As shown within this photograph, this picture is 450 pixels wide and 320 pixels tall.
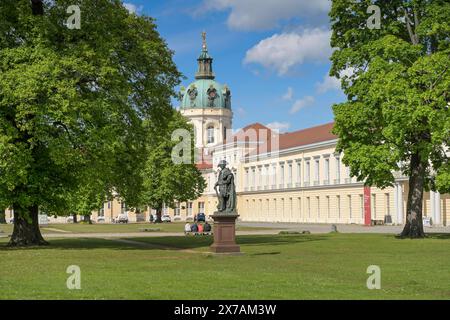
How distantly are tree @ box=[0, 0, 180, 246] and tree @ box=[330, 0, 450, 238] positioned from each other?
34.4 feet

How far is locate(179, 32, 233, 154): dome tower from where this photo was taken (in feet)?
451

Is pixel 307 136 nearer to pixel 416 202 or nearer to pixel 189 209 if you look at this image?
pixel 189 209

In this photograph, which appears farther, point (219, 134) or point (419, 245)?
point (219, 134)

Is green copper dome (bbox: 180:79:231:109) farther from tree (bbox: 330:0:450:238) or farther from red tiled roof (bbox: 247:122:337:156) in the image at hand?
tree (bbox: 330:0:450:238)

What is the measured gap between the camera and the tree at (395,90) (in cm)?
3544

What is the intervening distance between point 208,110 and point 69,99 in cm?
11150

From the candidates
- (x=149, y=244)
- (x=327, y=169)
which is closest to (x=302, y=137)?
(x=327, y=169)

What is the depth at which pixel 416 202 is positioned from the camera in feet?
126

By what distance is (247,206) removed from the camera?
113 metres

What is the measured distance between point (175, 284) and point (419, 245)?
18712 mm
